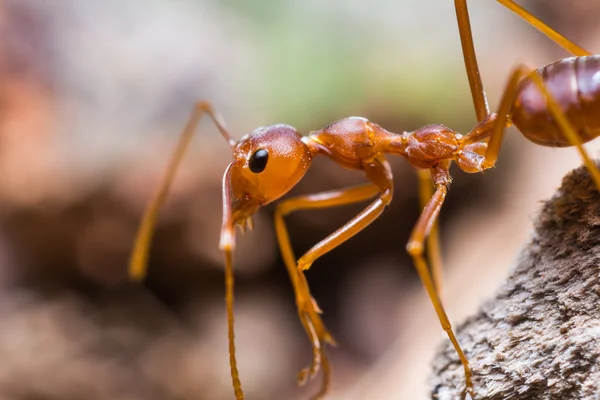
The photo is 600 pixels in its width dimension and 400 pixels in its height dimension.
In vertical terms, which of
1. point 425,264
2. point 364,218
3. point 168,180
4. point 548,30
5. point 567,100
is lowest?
point 425,264

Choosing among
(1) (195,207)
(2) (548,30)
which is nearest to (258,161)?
(2) (548,30)

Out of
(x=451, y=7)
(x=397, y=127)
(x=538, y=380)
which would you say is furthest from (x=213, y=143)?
(x=538, y=380)

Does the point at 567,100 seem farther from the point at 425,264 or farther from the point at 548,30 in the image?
the point at 425,264

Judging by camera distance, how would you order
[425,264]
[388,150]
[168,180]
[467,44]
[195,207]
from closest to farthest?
1. [425,264]
2. [467,44]
3. [388,150]
4. [168,180]
5. [195,207]

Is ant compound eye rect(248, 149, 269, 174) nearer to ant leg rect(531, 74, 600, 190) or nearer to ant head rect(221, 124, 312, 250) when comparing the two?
ant head rect(221, 124, 312, 250)

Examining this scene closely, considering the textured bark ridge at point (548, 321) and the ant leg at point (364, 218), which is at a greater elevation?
the ant leg at point (364, 218)

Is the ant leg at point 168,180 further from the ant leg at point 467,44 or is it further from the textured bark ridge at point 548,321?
the textured bark ridge at point 548,321

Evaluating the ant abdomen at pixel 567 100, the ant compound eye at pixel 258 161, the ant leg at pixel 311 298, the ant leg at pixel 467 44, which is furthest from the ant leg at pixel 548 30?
the ant compound eye at pixel 258 161
